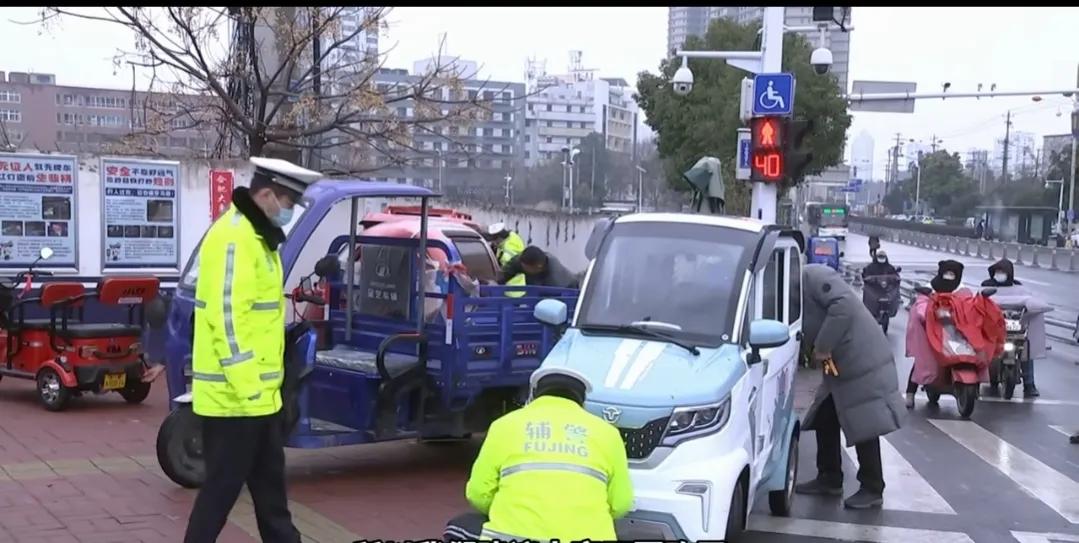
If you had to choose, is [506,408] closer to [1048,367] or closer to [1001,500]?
[1001,500]

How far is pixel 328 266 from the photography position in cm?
828

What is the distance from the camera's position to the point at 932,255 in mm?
51938

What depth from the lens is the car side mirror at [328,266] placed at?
26.9 ft

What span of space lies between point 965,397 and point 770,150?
3.48m

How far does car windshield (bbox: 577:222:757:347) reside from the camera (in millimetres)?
6535

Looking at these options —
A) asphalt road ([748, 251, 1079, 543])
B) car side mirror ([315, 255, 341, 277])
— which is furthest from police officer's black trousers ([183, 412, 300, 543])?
asphalt road ([748, 251, 1079, 543])

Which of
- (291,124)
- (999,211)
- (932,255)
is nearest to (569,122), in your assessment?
(932,255)

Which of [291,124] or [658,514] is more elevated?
[291,124]

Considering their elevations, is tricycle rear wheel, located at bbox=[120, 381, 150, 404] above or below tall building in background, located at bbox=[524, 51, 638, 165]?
below

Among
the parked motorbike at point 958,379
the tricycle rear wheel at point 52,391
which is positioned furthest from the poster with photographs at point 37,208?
the parked motorbike at point 958,379

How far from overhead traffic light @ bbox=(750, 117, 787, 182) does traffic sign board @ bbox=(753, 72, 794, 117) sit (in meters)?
0.13

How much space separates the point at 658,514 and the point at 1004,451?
19.8 ft

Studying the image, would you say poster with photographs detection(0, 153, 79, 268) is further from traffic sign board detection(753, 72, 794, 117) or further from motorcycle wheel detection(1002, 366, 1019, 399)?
motorcycle wheel detection(1002, 366, 1019, 399)

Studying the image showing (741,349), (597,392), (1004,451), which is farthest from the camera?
(1004,451)
